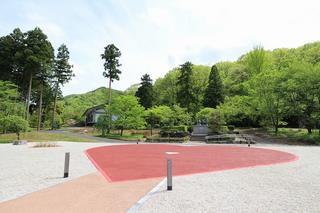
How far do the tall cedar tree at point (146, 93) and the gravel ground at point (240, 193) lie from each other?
3544 centimetres

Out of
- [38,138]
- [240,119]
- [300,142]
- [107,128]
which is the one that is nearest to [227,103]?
[240,119]

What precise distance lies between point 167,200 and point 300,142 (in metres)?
22.4

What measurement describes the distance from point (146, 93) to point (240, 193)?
126ft

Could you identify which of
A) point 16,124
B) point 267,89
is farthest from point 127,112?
point 267,89

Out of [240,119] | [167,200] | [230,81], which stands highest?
[230,81]

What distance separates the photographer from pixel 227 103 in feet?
118

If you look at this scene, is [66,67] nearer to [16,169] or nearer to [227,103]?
[227,103]

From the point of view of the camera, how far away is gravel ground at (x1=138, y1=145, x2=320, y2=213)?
4657mm

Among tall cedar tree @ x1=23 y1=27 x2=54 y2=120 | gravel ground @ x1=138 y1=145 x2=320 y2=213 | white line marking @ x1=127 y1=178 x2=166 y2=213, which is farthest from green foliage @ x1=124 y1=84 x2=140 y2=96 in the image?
white line marking @ x1=127 y1=178 x2=166 y2=213

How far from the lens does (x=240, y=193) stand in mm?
5719

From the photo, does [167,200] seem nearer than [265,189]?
Yes

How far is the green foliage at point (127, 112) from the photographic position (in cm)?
3028

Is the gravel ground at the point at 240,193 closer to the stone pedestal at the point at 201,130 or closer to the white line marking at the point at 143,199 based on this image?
the white line marking at the point at 143,199

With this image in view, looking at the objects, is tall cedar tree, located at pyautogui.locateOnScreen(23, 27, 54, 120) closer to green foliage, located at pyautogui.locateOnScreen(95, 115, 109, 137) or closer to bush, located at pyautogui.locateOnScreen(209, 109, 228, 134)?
green foliage, located at pyautogui.locateOnScreen(95, 115, 109, 137)
